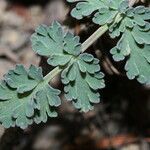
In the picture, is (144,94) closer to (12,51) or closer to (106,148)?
(106,148)

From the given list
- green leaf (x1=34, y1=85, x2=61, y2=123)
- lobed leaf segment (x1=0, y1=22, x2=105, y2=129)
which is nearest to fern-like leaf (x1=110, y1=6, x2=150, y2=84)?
lobed leaf segment (x1=0, y1=22, x2=105, y2=129)

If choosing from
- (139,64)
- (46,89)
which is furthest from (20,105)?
(139,64)

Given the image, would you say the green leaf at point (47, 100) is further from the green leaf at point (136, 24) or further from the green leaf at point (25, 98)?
the green leaf at point (136, 24)

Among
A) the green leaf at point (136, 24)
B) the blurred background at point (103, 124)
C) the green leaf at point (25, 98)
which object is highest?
the green leaf at point (136, 24)

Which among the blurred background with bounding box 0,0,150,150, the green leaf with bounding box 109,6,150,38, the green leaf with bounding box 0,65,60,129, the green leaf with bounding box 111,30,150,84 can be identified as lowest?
the blurred background with bounding box 0,0,150,150

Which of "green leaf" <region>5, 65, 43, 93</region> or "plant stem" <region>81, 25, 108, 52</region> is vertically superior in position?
"plant stem" <region>81, 25, 108, 52</region>

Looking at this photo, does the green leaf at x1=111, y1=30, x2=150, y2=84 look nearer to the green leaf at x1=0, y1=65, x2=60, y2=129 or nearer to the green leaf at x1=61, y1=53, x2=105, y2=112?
the green leaf at x1=61, y1=53, x2=105, y2=112

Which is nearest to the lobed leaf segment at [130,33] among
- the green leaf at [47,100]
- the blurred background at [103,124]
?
the green leaf at [47,100]
